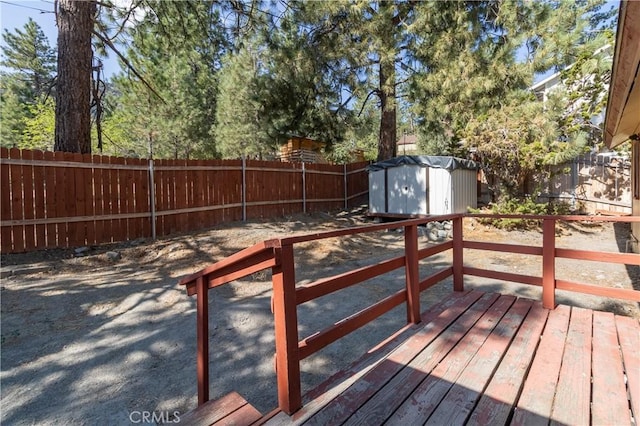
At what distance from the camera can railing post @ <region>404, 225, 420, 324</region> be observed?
253 centimetres

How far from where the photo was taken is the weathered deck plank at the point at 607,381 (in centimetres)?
154

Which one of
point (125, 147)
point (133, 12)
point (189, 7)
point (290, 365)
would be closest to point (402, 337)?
Result: point (290, 365)

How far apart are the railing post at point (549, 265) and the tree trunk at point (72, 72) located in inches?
293

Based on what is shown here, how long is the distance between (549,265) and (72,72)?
26.1ft

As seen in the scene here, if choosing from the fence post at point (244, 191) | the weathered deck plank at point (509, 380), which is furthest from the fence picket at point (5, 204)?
the weathered deck plank at point (509, 380)

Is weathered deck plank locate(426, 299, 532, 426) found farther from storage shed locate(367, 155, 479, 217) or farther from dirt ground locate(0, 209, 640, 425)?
storage shed locate(367, 155, 479, 217)

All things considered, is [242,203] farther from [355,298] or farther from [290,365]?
[290,365]

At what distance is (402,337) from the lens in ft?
7.65

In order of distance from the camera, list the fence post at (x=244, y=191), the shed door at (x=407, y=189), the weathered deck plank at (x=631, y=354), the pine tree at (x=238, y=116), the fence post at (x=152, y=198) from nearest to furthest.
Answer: the weathered deck plank at (x=631, y=354)
the fence post at (x=152, y=198)
the fence post at (x=244, y=191)
the shed door at (x=407, y=189)
the pine tree at (x=238, y=116)

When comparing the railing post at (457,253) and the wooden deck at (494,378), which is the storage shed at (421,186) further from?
the wooden deck at (494,378)

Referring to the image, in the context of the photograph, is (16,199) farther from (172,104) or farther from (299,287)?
(172,104)

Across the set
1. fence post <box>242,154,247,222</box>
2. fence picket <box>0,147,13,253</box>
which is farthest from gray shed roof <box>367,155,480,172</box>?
fence picket <box>0,147,13,253</box>

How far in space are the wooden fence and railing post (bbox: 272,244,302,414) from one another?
19.3 ft

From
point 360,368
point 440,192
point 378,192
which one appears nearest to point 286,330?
point 360,368
